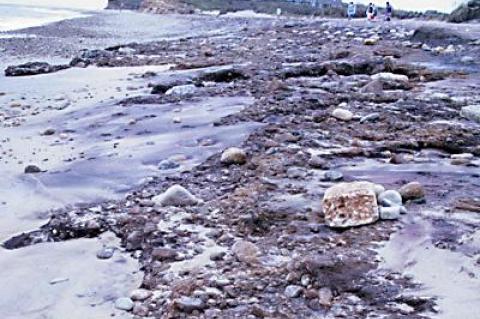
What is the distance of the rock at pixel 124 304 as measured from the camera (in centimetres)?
275

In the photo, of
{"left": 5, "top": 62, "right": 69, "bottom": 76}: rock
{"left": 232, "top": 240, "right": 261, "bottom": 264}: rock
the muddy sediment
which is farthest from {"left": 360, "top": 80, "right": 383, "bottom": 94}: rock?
{"left": 5, "top": 62, "right": 69, "bottom": 76}: rock

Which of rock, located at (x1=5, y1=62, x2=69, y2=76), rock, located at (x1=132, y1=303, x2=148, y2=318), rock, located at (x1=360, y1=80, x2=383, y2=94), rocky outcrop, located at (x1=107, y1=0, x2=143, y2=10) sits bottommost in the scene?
rocky outcrop, located at (x1=107, y1=0, x2=143, y2=10)

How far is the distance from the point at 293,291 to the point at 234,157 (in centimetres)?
195

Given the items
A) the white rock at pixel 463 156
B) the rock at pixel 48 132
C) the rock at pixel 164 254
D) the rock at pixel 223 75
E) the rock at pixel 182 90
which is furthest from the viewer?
A: the rock at pixel 223 75

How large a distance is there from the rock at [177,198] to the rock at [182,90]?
3.66 meters

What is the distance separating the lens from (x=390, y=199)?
3414mm

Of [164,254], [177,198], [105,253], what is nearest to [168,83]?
[177,198]

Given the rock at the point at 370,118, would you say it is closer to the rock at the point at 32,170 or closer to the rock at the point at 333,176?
the rock at the point at 333,176

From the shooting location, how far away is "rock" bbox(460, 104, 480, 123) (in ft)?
17.6

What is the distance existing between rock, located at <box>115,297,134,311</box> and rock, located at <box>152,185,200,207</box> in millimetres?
1059

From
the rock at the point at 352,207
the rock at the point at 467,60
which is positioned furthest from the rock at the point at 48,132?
the rock at the point at 467,60

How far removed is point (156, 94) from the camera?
7.80m

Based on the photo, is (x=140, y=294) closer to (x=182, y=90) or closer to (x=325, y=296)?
(x=325, y=296)

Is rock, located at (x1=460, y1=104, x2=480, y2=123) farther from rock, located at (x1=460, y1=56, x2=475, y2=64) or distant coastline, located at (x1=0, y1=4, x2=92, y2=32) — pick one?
distant coastline, located at (x1=0, y1=4, x2=92, y2=32)
